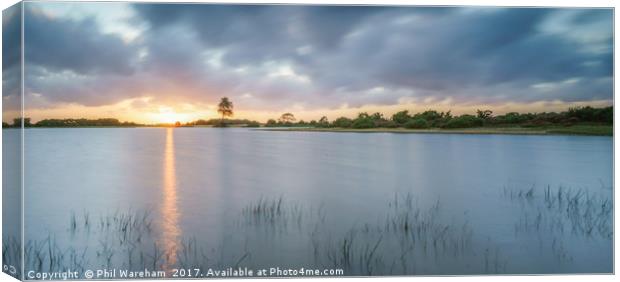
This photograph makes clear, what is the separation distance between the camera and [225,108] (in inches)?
309

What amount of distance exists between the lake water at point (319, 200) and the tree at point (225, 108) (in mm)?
331

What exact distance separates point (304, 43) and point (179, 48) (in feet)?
5.36

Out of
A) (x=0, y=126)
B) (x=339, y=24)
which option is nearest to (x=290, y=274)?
(x=339, y=24)

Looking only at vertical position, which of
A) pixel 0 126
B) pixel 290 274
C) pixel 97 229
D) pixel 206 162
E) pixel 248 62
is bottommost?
pixel 290 274

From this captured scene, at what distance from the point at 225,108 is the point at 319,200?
1.81 metres

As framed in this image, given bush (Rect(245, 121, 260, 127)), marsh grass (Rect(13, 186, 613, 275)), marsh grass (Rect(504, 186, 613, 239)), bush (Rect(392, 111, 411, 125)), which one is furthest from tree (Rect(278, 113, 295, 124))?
marsh grass (Rect(504, 186, 613, 239))

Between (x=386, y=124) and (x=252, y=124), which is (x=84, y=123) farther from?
(x=386, y=124)

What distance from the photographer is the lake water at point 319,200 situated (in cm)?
723

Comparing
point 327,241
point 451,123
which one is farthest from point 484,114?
point 327,241

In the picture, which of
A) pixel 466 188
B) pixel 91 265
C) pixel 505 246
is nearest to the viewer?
pixel 91 265

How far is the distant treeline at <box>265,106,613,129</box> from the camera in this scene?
816 centimetres

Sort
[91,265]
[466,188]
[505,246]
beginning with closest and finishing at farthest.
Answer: [91,265] < [505,246] < [466,188]

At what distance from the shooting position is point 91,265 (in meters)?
7.09

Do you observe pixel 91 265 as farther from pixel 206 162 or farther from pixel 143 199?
pixel 206 162
